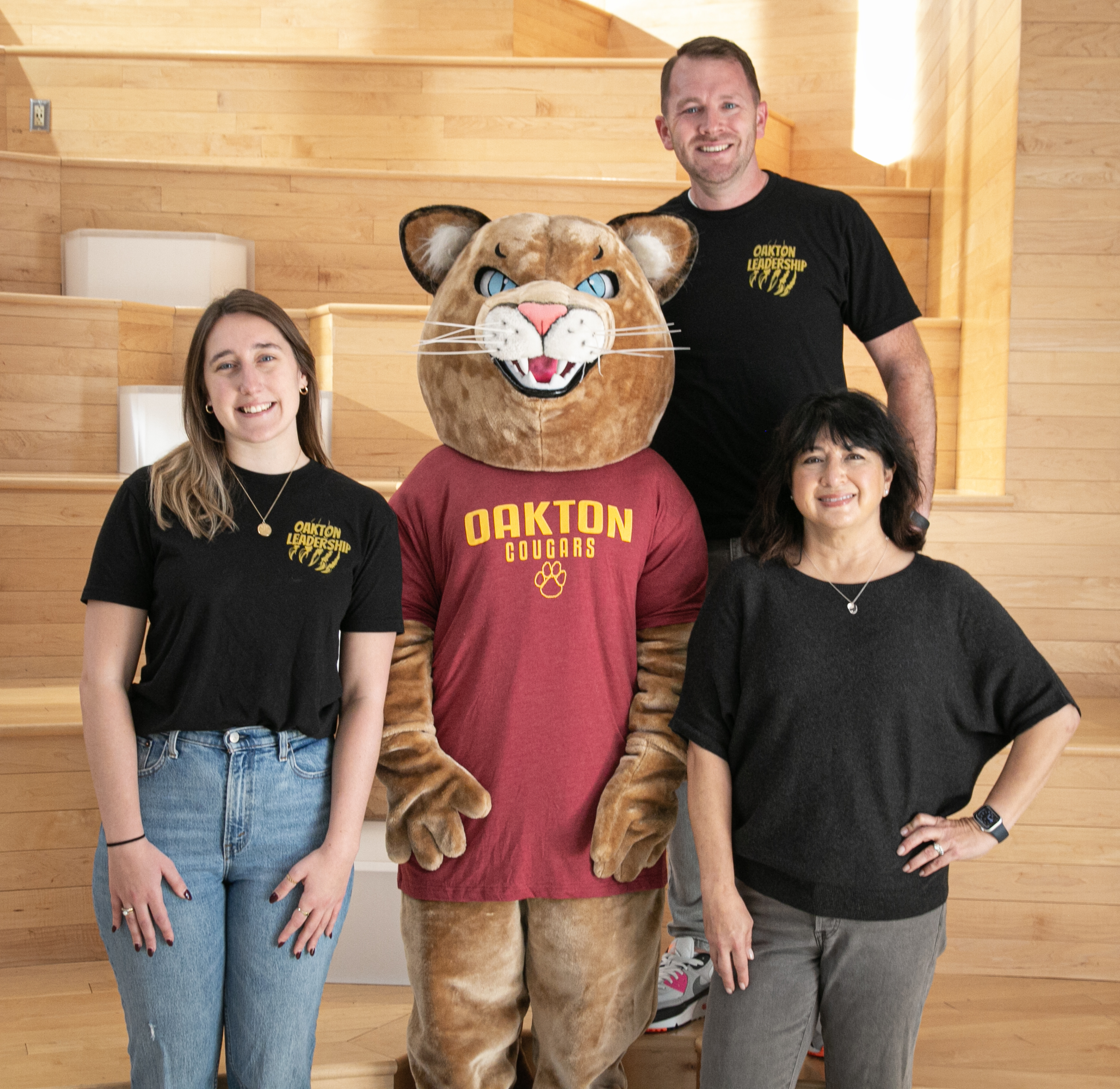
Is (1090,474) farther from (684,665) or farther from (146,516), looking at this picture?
(146,516)

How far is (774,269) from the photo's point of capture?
1.58 metres

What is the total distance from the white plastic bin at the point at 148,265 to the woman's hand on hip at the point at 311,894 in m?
2.20

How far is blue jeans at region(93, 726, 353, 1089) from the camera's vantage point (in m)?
1.16

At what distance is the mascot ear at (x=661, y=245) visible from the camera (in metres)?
1.46

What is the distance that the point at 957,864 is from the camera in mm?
2090

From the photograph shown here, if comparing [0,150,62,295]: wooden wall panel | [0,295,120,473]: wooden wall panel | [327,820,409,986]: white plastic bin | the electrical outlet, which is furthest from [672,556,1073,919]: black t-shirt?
the electrical outlet

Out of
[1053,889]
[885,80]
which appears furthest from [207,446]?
[885,80]

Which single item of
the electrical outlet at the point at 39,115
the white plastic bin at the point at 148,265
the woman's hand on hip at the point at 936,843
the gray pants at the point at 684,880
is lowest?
the gray pants at the point at 684,880

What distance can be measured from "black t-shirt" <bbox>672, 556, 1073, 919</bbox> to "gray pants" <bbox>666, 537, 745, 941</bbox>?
35 centimetres

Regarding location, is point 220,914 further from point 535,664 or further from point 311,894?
point 535,664

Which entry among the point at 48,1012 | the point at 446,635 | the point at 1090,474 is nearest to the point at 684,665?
the point at 446,635

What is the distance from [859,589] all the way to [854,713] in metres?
0.14

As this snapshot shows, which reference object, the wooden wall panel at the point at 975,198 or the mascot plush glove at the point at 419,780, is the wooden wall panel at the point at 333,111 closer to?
the wooden wall panel at the point at 975,198

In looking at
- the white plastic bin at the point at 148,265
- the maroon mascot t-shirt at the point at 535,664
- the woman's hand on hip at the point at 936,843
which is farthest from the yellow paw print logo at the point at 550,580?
the white plastic bin at the point at 148,265
